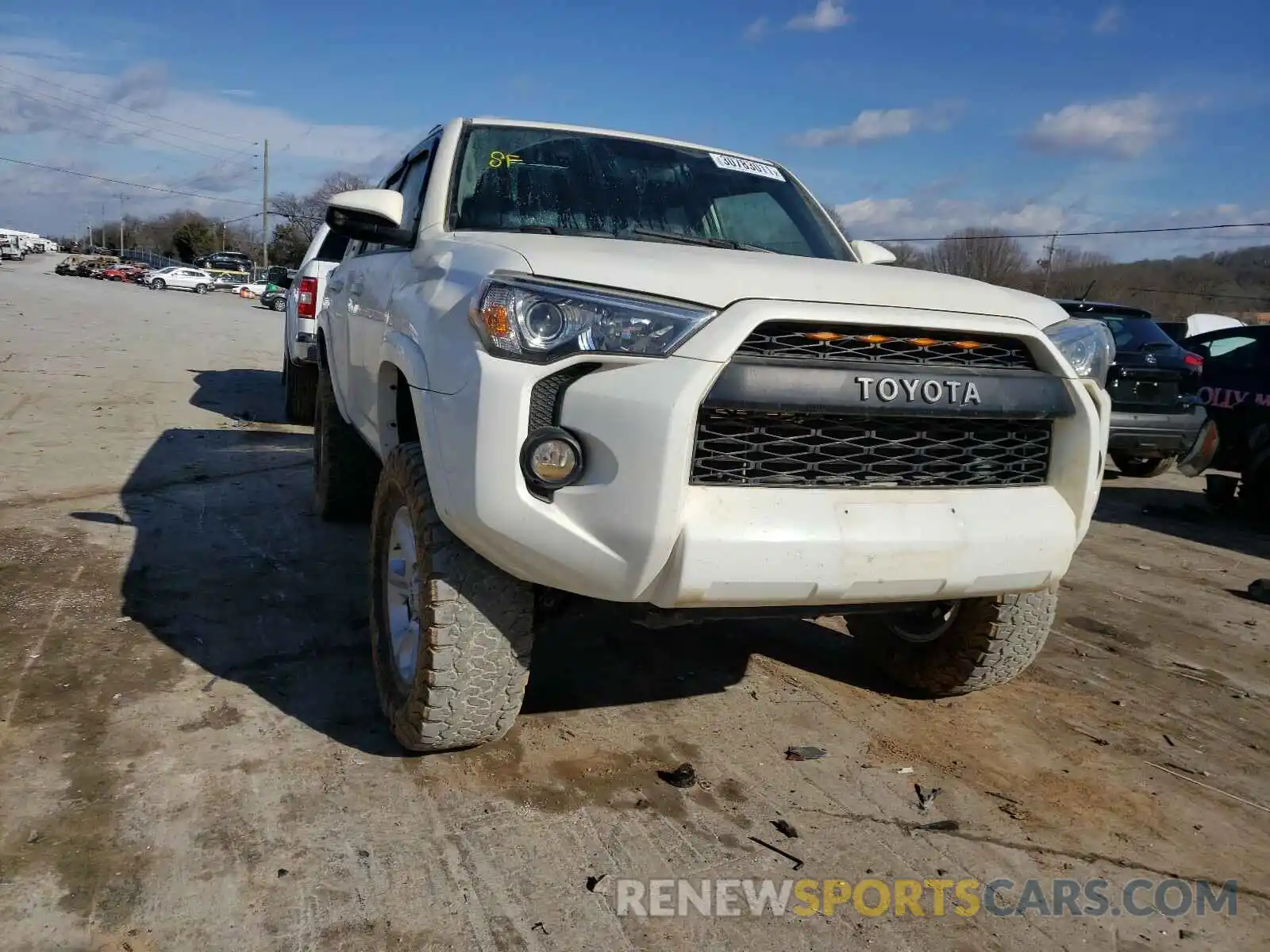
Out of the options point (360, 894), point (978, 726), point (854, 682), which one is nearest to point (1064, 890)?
point (978, 726)

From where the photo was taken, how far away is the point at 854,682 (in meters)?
3.87

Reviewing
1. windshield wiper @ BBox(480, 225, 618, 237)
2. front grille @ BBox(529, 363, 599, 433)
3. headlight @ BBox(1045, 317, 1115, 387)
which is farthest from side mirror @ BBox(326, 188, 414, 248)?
headlight @ BBox(1045, 317, 1115, 387)

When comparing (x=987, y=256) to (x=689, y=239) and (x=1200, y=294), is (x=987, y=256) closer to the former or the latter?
(x=1200, y=294)

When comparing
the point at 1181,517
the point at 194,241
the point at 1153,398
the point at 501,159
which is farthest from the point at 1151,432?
the point at 194,241

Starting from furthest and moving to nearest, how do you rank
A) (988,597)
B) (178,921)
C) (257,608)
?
(257,608)
(988,597)
(178,921)

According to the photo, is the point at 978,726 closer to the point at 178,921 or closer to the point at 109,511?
the point at 178,921

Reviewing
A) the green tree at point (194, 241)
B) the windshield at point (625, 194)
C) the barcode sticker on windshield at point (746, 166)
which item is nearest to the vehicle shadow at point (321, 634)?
the windshield at point (625, 194)

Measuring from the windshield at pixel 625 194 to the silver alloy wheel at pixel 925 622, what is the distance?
140cm

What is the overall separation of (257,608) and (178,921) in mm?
2143

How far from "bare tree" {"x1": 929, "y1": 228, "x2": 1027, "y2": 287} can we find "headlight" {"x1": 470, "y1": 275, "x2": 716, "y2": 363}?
1726 inches

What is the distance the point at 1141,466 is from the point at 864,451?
838 centimetres

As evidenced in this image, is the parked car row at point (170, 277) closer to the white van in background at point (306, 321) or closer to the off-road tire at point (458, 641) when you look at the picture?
the white van in background at point (306, 321)

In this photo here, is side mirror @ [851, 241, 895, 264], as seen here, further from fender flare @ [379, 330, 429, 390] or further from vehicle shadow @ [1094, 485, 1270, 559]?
vehicle shadow @ [1094, 485, 1270, 559]

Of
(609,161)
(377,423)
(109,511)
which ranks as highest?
(609,161)
